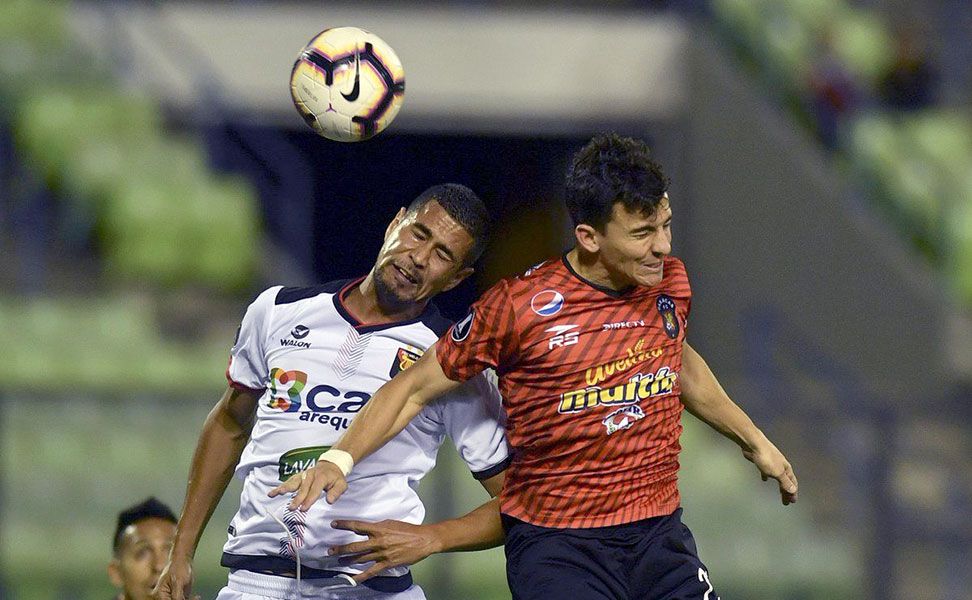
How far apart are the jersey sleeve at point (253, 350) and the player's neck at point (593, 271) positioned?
86cm

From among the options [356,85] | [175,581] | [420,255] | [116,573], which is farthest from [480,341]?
[116,573]

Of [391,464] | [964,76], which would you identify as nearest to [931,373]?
[964,76]

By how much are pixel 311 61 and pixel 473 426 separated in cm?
111

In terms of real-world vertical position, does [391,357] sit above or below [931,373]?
below

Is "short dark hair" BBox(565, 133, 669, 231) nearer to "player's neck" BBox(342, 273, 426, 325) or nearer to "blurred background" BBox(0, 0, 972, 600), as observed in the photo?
"player's neck" BBox(342, 273, 426, 325)

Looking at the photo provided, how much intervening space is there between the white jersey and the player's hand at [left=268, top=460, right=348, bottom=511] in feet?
1.25

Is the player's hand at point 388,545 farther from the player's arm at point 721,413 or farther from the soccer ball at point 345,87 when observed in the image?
the soccer ball at point 345,87

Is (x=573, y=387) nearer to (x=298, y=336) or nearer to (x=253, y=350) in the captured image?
(x=298, y=336)

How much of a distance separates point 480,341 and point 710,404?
735mm

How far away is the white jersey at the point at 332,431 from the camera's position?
173 inches

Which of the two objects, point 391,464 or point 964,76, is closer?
point 391,464

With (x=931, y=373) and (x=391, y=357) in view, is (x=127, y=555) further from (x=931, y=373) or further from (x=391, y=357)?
(x=931, y=373)

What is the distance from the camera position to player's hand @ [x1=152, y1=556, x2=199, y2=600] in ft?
14.9

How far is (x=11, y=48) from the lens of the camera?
1206 centimetres
